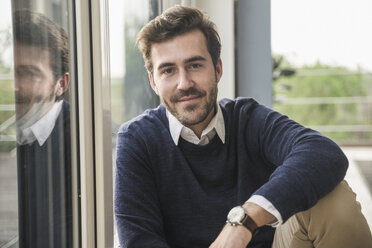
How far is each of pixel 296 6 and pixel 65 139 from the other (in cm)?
612

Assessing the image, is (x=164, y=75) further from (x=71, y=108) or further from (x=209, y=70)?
(x=71, y=108)

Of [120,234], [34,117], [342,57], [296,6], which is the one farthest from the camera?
[342,57]

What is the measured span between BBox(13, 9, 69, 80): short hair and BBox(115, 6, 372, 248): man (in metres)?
0.43

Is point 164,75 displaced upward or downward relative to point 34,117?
upward

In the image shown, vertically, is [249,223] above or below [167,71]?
below

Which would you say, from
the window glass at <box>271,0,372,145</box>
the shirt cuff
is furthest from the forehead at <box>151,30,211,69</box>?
the window glass at <box>271,0,372,145</box>

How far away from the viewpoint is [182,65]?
159cm

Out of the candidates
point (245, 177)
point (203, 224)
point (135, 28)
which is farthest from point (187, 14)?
point (203, 224)

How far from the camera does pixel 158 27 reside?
1.59 metres

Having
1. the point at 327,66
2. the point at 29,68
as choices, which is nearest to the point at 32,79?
the point at 29,68

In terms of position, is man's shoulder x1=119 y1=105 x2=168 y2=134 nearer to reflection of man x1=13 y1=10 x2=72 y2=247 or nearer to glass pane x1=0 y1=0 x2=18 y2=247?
reflection of man x1=13 y1=10 x2=72 y2=247

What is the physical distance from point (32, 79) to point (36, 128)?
0.39 ft

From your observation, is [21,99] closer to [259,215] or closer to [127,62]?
[259,215]

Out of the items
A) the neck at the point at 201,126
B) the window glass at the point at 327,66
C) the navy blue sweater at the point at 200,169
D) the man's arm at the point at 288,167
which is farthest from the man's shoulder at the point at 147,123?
the window glass at the point at 327,66
